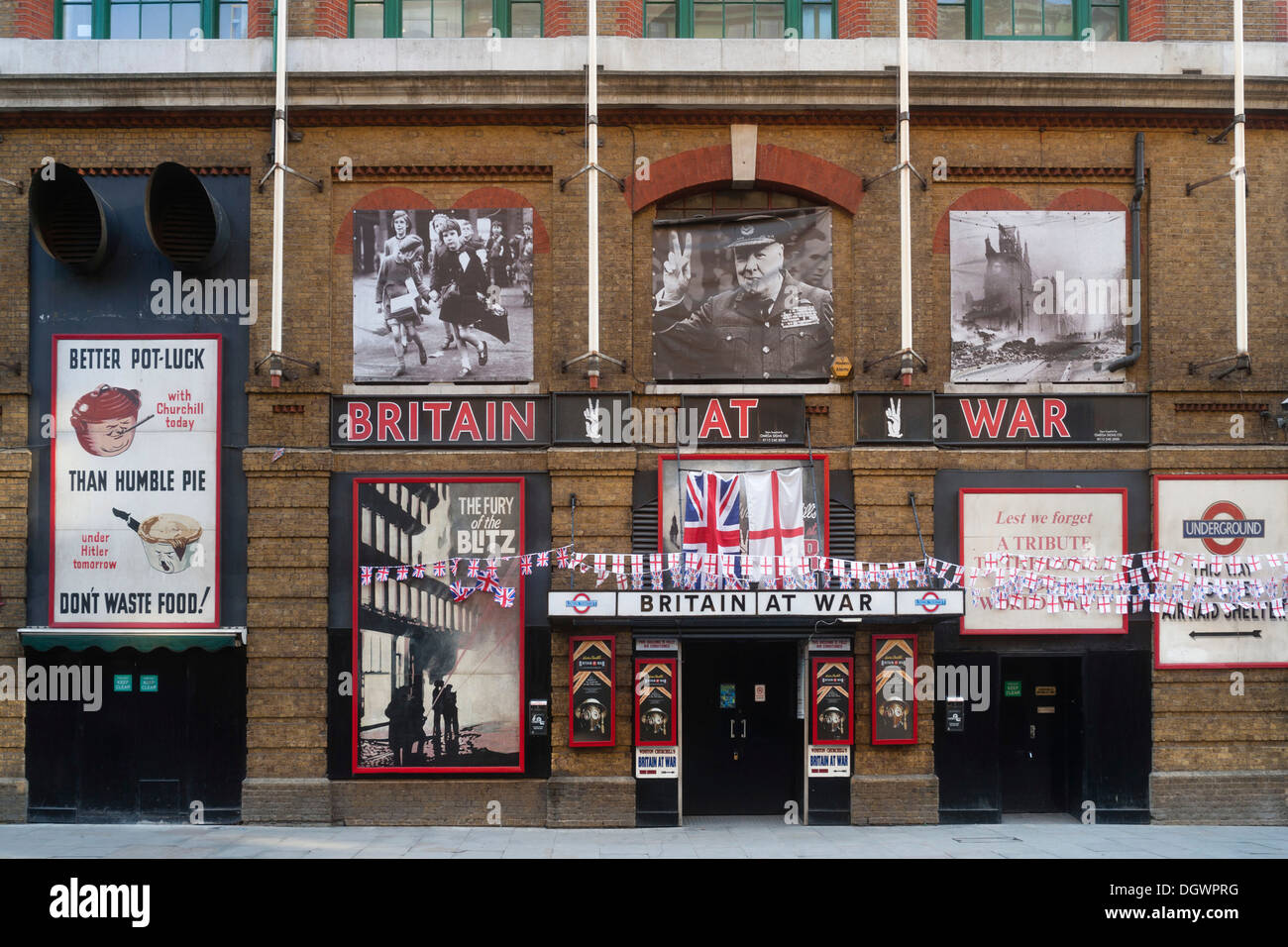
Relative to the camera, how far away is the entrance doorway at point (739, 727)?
55.5 feet

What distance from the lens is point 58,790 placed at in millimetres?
16203

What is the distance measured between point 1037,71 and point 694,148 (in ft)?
18.4

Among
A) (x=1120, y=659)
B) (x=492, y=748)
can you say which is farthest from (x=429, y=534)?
(x=1120, y=659)

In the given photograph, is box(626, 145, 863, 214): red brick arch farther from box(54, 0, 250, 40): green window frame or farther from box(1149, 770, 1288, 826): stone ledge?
box(1149, 770, 1288, 826): stone ledge

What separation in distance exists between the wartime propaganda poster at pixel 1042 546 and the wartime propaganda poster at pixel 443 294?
7624 millimetres

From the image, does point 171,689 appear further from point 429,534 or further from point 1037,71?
point 1037,71

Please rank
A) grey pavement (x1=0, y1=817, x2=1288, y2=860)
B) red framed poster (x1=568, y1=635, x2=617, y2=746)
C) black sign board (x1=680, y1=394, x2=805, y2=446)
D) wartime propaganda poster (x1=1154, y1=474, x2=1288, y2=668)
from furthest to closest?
1. black sign board (x1=680, y1=394, x2=805, y2=446)
2. wartime propaganda poster (x1=1154, y1=474, x2=1288, y2=668)
3. red framed poster (x1=568, y1=635, x2=617, y2=746)
4. grey pavement (x1=0, y1=817, x2=1288, y2=860)

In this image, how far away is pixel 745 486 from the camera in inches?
654

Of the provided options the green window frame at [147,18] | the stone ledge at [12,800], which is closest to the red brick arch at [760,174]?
the green window frame at [147,18]

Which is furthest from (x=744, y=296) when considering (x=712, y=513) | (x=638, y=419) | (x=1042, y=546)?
(x=1042, y=546)

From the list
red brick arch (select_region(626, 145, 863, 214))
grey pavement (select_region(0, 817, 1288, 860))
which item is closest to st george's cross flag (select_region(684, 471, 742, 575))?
grey pavement (select_region(0, 817, 1288, 860))

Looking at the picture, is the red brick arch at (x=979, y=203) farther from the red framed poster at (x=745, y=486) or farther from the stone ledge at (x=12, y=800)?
the stone ledge at (x=12, y=800)

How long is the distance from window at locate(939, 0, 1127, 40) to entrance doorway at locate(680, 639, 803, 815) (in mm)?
10683

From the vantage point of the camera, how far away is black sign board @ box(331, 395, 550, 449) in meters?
16.6
